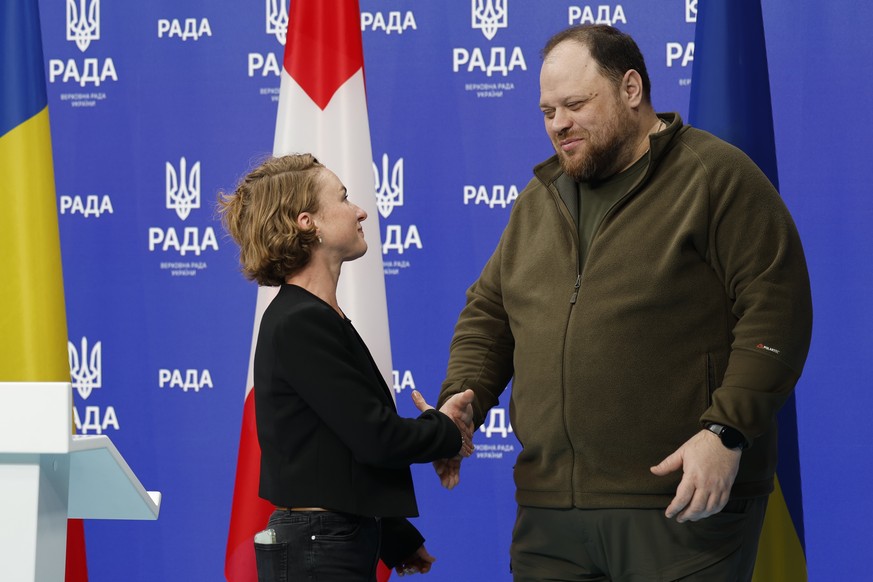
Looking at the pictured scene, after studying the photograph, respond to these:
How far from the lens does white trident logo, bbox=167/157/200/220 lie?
13.3ft

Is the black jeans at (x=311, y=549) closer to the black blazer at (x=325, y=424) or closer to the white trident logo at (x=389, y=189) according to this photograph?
the black blazer at (x=325, y=424)

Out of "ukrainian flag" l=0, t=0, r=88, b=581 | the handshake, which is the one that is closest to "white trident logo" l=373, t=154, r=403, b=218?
"ukrainian flag" l=0, t=0, r=88, b=581

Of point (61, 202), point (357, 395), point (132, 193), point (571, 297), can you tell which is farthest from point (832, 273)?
point (61, 202)

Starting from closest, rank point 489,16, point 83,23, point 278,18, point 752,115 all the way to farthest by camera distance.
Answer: point 752,115, point 489,16, point 278,18, point 83,23

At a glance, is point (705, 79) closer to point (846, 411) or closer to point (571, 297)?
point (571, 297)

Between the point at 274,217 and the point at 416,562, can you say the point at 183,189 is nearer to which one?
the point at 274,217

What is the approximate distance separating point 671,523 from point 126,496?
1042 millimetres

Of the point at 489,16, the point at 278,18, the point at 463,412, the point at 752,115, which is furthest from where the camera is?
the point at 278,18

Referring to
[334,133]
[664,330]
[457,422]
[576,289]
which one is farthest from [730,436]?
[334,133]

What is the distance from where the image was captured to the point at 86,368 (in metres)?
4.07

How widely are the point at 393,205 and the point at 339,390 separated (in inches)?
80.8

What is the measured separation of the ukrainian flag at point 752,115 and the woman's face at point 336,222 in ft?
3.64

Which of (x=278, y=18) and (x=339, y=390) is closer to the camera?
(x=339, y=390)

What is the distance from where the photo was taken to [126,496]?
1685 mm
